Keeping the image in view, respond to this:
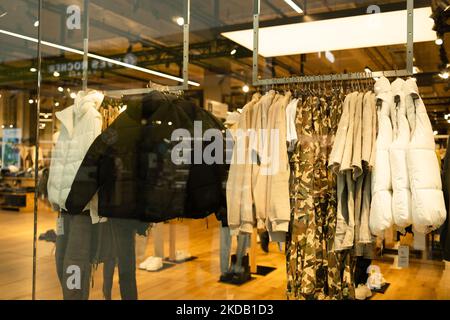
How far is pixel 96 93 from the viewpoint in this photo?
2322 mm

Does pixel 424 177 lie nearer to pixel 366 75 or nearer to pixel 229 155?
pixel 366 75

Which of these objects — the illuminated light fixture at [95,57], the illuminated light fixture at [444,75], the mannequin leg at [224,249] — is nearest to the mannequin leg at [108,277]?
the mannequin leg at [224,249]

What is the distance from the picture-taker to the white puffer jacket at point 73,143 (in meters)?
2.18

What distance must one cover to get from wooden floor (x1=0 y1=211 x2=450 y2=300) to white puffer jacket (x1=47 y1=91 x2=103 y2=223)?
293 millimetres

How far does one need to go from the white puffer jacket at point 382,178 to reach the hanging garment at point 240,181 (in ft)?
1.72

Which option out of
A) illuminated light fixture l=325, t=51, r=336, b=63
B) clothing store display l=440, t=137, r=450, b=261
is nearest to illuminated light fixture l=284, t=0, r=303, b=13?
illuminated light fixture l=325, t=51, r=336, b=63

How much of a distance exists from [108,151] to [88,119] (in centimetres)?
23

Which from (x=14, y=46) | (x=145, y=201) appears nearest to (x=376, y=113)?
(x=145, y=201)

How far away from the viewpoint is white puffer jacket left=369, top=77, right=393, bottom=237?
1565 mm

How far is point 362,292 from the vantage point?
1.95m

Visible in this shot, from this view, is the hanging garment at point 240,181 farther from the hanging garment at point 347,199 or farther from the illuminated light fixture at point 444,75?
the illuminated light fixture at point 444,75

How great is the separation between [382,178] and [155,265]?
1.48 metres

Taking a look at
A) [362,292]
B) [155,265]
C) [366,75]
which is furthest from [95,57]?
[362,292]

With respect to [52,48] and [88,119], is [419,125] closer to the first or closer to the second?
[88,119]
